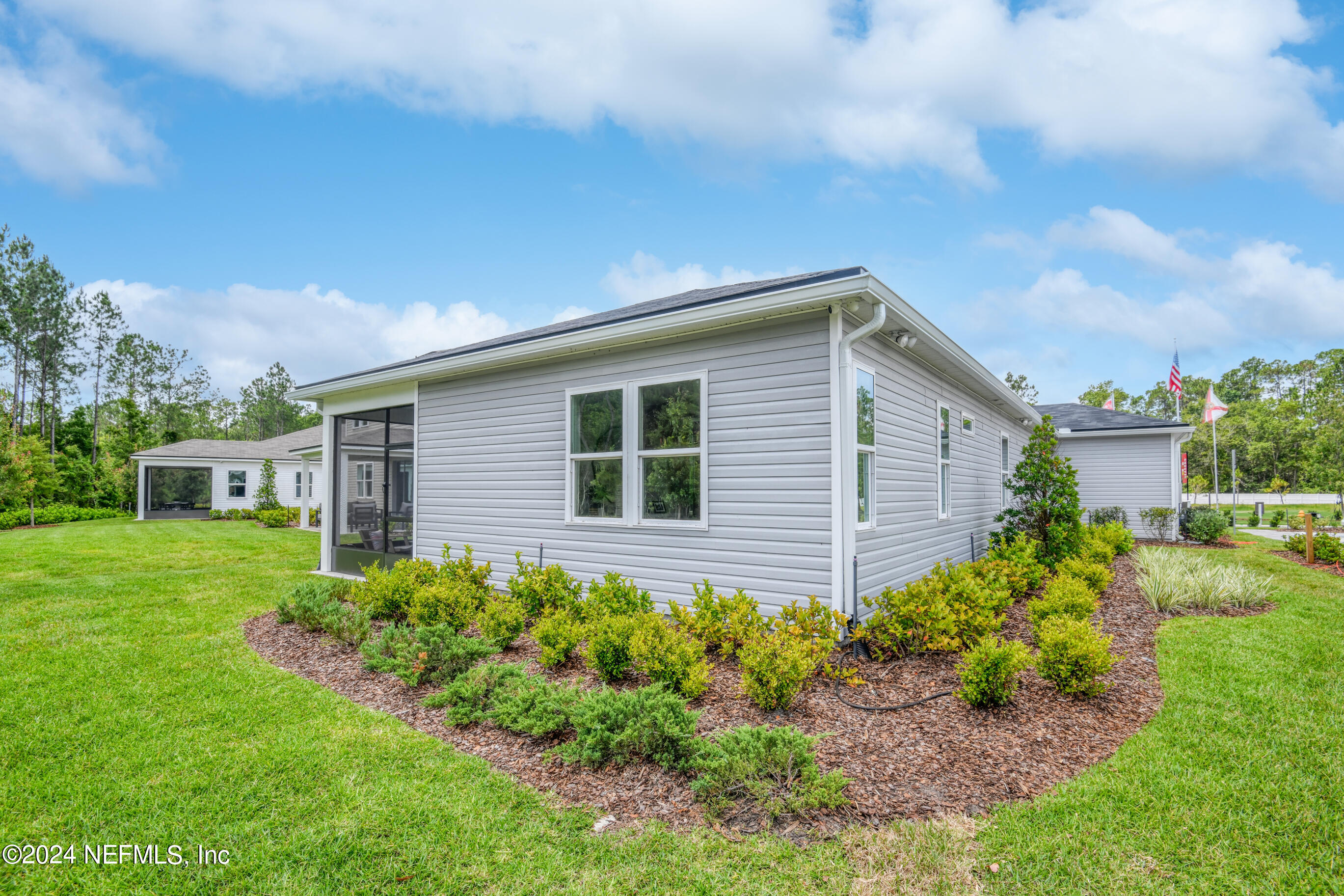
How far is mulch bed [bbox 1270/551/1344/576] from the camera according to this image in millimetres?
9227

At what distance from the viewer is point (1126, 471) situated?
612 inches

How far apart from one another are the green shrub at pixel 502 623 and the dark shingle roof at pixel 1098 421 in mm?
13867

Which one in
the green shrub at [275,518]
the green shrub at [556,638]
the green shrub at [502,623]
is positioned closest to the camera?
the green shrub at [556,638]

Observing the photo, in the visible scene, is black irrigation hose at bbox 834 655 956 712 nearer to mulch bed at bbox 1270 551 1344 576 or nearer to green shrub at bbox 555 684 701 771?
green shrub at bbox 555 684 701 771

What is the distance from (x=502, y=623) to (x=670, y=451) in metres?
2.18

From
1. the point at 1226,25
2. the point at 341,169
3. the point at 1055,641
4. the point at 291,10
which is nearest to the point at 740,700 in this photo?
the point at 1055,641

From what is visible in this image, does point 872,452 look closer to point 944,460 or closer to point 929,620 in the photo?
point 929,620

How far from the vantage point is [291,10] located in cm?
792

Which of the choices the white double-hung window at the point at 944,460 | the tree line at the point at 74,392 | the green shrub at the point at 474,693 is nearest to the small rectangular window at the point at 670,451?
the green shrub at the point at 474,693

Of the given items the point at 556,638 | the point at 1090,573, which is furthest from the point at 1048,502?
the point at 556,638

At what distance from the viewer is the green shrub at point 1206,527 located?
13.5 metres

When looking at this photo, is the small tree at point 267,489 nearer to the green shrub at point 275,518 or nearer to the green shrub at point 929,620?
the green shrub at point 275,518

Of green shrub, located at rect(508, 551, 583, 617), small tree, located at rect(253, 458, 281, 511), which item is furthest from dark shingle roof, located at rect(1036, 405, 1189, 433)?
small tree, located at rect(253, 458, 281, 511)

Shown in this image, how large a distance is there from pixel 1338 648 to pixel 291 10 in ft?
43.7
